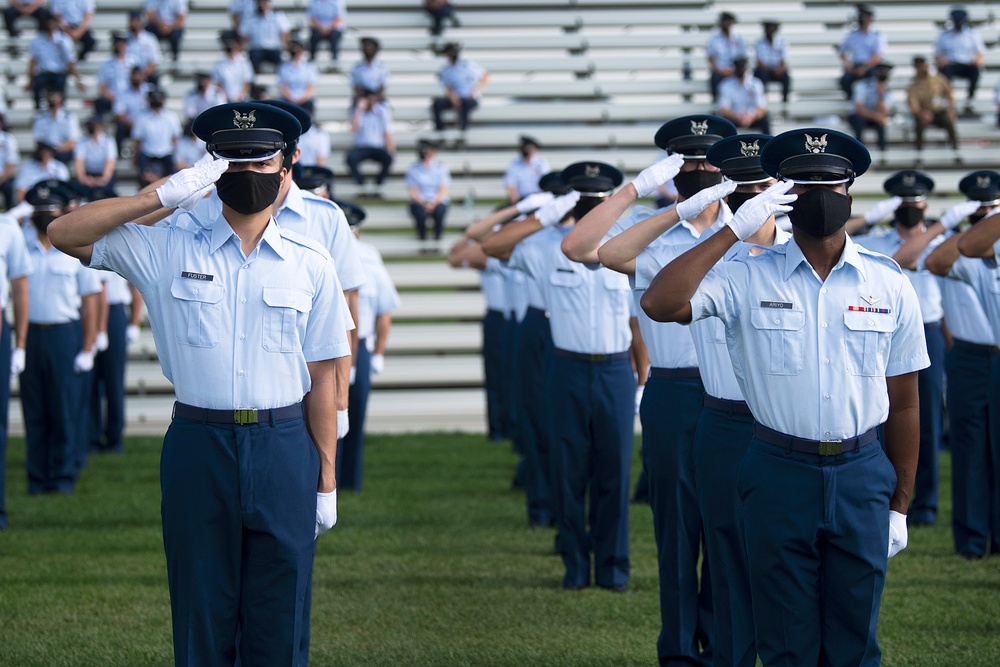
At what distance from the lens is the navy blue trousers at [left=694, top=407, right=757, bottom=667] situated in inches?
199

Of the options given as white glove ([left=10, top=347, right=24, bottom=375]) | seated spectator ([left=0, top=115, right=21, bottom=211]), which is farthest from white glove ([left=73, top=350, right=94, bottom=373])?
seated spectator ([left=0, top=115, right=21, bottom=211])

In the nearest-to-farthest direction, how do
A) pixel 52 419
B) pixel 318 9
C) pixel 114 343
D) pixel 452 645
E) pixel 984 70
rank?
pixel 452 645, pixel 52 419, pixel 114 343, pixel 318 9, pixel 984 70

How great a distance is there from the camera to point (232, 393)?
4203 millimetres

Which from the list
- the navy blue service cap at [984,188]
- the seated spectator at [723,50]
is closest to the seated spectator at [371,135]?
the seated spectator at [723,50]

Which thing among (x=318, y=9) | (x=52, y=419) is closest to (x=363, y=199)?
(x=318, y=9)

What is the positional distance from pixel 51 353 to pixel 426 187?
334 inches

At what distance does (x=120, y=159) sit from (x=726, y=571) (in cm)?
1644

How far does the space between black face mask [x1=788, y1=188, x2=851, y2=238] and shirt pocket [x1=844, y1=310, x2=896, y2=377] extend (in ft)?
0.95

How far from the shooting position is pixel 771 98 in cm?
2228

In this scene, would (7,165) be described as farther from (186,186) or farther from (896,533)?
(896,533)

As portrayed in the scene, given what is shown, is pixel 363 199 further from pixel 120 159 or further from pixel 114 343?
pixel 114 343

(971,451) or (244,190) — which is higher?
(244,190)

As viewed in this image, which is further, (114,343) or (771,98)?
(771,98)

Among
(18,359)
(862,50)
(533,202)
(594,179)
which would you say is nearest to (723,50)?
(862,50)
